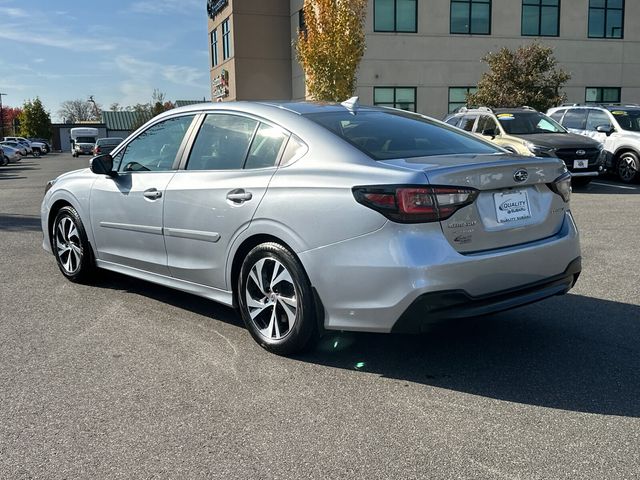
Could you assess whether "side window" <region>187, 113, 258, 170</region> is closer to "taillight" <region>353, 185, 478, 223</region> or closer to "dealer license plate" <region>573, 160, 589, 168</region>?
"taillight" <region>353, 185, 478, 223</region>

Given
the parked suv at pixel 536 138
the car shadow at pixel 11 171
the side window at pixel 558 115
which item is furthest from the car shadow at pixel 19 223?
the car shadow at pixel 11 171

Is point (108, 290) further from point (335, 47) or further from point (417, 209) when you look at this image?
point (335, 47)

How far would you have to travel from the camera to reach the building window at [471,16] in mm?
31609

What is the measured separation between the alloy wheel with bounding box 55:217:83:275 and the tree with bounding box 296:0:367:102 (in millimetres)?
18242

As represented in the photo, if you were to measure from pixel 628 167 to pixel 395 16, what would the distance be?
753 inches

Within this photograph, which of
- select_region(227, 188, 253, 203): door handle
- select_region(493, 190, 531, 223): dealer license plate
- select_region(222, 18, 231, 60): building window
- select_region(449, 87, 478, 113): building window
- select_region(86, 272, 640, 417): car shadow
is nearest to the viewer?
select_region(86, 272, 640, 417): car shadow

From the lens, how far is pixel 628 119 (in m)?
15.2

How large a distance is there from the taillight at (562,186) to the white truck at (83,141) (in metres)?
55.3

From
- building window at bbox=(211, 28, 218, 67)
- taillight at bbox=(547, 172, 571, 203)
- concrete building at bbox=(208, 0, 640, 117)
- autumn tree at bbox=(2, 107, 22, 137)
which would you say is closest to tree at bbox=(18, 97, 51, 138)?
autumn tree at bbox=(2, 107, 22, 137)

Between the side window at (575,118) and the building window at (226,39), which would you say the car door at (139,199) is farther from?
the building window at (226,39)

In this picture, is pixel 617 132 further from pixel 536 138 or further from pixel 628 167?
pixel 536 138

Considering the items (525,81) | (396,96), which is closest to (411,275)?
(525,81)

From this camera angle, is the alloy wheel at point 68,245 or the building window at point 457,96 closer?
the alloy wheel at point 68,245

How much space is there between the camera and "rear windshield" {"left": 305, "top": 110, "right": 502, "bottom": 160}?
4129 mm
